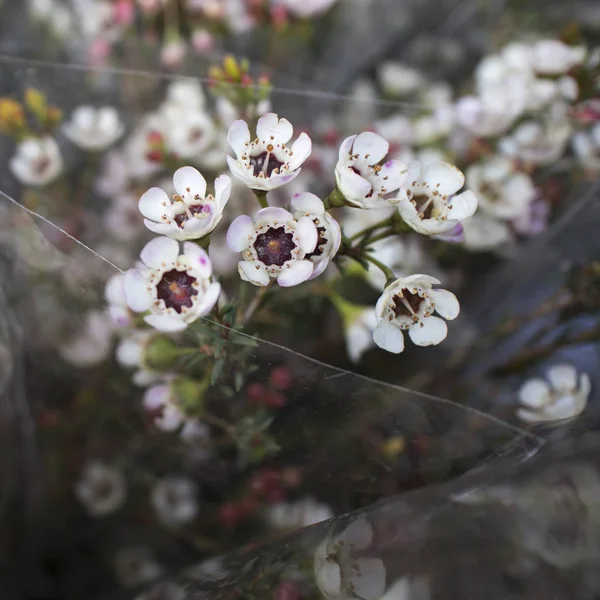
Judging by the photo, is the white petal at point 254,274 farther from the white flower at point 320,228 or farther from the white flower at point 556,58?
the white flower at point 556,58

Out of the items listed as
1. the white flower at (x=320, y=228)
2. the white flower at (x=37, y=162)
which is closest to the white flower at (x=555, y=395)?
the white flower at (x=320, y=228)

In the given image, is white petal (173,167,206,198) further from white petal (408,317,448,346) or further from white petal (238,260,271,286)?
white petal (408,317,448,346)

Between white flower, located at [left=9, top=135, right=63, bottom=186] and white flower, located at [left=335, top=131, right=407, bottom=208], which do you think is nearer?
white flower, located at [left=335, top=131, right=407, bottom=208]

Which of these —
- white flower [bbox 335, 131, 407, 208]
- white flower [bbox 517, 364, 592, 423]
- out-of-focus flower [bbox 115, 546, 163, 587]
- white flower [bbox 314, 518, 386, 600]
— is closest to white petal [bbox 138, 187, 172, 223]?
white flower [bbox 335, 131, 407, 208]

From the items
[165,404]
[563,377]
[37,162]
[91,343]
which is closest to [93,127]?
[37,162]

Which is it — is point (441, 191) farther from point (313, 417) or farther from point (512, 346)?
point (512, 346)

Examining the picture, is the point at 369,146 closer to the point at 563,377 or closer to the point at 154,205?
the point at 154,205
